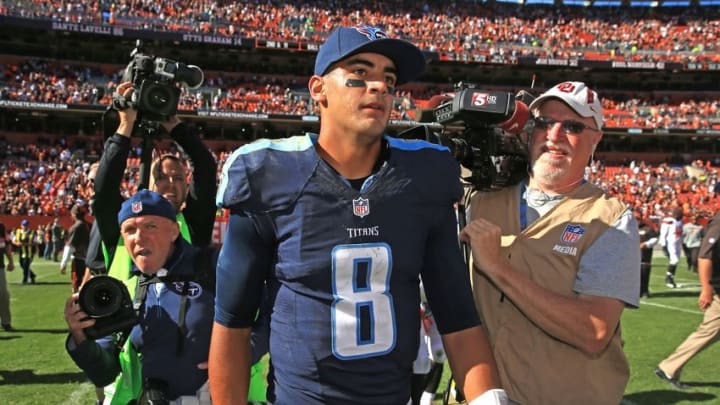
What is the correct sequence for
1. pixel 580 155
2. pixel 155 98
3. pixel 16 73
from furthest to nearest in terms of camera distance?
pixel 16 73, pixel 155 98, pixel 580 155

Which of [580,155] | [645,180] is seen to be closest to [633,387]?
[580,155]

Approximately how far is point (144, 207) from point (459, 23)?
46.2 m

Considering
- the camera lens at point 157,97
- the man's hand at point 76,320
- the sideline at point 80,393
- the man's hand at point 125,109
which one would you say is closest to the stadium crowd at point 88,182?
the sideline at point 80,393

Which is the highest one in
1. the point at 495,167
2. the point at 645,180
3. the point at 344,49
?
the point at 344,49

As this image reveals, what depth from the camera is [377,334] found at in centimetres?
170

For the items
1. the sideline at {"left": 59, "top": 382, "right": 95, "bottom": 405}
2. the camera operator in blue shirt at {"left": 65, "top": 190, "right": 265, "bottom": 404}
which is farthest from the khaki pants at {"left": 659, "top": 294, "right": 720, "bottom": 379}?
the sideline at {"left": 59, "top": 382, "right": 95, "bottom": 405}

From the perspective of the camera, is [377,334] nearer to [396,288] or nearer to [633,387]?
[396,288]

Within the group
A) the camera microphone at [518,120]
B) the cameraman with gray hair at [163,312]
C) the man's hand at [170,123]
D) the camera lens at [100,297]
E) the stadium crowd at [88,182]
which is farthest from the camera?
the stadium crowd at [88,182]

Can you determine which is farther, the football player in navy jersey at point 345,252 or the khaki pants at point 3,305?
the khaki pants at point 3,305

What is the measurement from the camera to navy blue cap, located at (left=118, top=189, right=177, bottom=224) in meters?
2.88

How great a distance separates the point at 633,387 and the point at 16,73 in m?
37.4

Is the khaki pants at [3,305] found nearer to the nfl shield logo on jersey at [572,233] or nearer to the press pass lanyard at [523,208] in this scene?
the press pass lanyard at [523,208]

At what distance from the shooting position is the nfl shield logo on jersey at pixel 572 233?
2139 mm

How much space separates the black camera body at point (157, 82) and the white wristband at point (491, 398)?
7.82 ft
